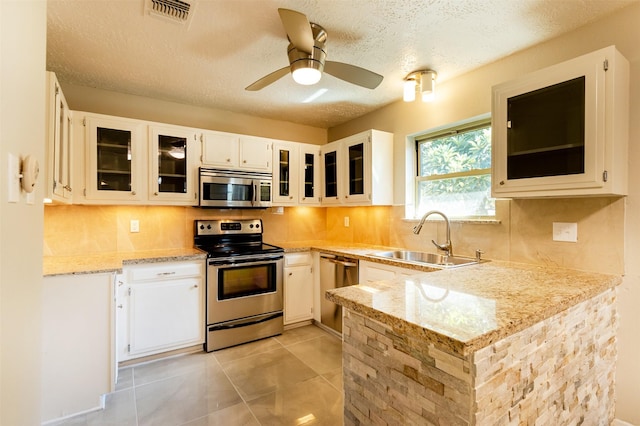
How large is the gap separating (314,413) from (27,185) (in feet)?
6.35

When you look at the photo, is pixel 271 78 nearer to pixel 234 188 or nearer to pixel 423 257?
pixel 234 188

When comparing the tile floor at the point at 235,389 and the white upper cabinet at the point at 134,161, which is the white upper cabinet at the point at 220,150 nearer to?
the white upper cabinet at the point at 134,161

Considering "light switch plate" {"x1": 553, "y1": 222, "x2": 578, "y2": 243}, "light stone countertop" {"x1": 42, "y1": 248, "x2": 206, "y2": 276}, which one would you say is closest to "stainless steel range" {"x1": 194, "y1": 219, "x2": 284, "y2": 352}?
"light stone countertop" {"x1": 42, "y1": 248, "x2": 206, "y2": 276}

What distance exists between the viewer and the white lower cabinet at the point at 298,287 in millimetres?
3318

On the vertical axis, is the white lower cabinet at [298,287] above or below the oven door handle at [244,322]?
above

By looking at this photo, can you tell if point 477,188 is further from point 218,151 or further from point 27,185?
point 27,185

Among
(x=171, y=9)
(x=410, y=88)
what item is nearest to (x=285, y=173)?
(x=410, y=88)

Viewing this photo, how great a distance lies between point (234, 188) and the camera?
3.22 m

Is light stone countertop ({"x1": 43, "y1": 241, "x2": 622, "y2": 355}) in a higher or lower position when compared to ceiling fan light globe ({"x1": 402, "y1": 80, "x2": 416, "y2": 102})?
lower

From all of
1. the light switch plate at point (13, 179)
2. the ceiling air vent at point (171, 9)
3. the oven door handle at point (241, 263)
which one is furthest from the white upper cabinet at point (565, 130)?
the light switch plate at point (13, 179)

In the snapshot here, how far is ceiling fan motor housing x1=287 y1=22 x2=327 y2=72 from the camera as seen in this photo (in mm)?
1883

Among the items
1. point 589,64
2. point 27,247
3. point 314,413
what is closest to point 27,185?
point 27,247

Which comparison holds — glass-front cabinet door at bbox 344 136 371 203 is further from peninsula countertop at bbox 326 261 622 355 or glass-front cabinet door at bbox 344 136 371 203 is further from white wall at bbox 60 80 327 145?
peninsula countertop at bbox 326 261 622 355

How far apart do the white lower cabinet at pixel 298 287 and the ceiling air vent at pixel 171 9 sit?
2.22 meters
